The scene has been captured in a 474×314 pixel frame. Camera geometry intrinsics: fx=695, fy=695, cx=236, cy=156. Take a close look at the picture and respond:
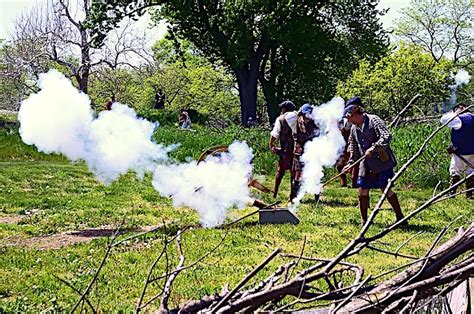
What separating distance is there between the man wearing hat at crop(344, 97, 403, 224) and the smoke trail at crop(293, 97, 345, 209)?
2477 mm

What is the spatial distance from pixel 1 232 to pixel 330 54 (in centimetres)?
2544

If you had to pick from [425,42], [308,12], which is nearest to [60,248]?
[308,12]

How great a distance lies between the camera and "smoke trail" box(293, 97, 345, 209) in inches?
457

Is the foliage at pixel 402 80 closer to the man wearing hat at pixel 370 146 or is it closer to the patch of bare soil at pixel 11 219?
the patch of bare soil at pixel 11 219

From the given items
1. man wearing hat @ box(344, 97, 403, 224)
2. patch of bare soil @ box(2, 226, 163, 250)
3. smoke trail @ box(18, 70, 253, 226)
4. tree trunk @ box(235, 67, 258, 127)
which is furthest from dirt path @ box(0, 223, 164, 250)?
Result: tree trunk @ box(235, 67, 258, 127)

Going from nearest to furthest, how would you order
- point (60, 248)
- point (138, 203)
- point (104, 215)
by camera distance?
point (60, 248) < point (104, 215) < point (138, 203)

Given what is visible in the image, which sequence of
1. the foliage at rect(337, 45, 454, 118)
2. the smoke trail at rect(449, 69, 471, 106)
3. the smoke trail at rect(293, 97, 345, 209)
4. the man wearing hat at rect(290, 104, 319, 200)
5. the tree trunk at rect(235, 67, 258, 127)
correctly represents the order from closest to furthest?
the man wearing hat at rect(290, 104, 319, 200), the smoke trail at rect(293, 97, 345, 209), the foliage at rect(337, 45, 454, 118), the smoke trail at rect(449, 69, 471, 106), the tree trunk at rect(235, 67, 258, 127)

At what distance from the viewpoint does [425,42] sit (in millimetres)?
51906

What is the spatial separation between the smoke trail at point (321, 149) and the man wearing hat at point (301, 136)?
0.24ft

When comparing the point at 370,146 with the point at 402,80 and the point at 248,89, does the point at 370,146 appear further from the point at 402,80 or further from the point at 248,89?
the point at 248,89

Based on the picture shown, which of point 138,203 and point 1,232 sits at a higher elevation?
point 138,203

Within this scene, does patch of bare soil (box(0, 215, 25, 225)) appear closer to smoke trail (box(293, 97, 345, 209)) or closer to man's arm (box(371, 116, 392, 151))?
smoke trail (box(293, 97, 345, 209))

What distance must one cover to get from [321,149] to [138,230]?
4.04 m

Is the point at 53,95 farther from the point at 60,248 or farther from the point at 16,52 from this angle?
the point at 16,52
